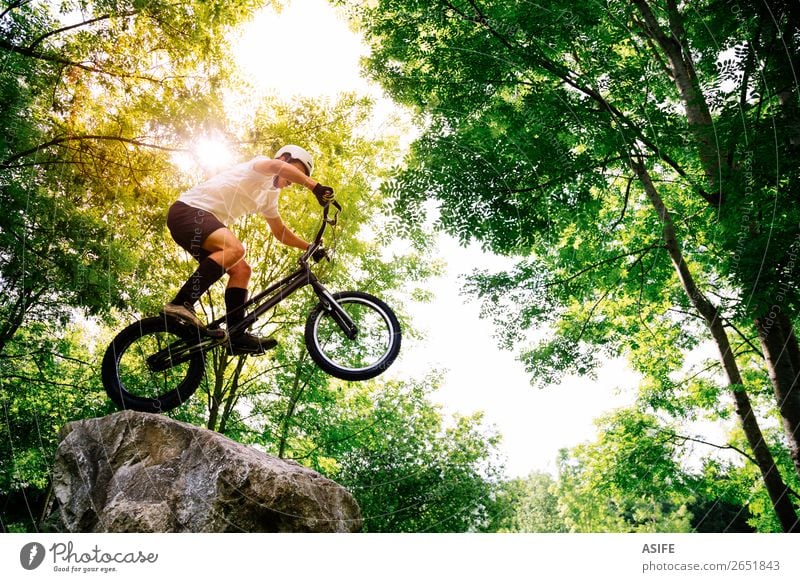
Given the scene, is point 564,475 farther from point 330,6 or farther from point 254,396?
point 330,6

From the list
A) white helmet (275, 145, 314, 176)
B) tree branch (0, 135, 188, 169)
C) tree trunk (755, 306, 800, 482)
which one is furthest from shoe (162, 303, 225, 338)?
tree trunk (755, 306, 800, 482)

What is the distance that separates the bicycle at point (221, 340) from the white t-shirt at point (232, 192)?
53 centimetres

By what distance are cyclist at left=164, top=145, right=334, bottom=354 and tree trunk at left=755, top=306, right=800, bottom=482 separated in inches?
161

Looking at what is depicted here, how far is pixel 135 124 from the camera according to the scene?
4.74 metres

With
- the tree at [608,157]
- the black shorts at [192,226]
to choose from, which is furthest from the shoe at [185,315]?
the tree at [608,157]

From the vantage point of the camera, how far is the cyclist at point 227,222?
3398 mm

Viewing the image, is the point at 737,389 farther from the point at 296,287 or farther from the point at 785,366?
the point at 296,287

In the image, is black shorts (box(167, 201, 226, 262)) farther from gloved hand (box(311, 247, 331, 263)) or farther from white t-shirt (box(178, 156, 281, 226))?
gloved hand (box(311, 247, 331, 263))

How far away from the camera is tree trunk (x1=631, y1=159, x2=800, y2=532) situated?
4.55 metres

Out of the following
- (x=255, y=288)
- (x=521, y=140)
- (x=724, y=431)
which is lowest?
(x=724, y=431)

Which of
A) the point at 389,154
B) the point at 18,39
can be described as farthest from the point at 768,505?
the point at 18,39

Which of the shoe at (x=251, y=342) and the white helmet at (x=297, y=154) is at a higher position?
the white helmet at (x=297, y=154)

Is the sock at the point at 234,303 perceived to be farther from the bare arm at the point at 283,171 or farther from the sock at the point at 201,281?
the bare arm at the point at 283,171

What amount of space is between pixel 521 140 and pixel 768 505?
21.8 ft
